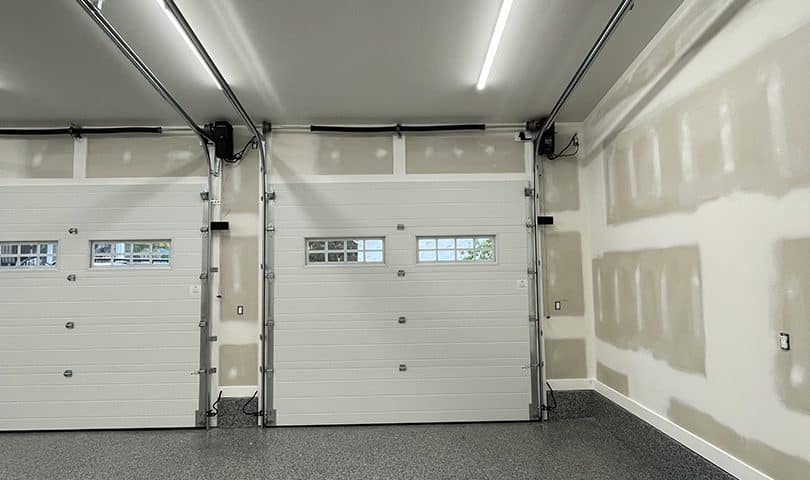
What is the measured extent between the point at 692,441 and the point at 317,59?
3.46 meters

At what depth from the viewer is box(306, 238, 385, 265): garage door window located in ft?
12.6

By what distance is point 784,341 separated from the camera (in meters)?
1.78

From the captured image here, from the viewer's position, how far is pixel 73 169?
383cm

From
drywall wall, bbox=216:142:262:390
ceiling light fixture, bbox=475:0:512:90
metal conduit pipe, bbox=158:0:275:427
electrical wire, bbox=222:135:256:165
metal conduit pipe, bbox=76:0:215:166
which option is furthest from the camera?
electrical wire, bbox=222:135:256:165

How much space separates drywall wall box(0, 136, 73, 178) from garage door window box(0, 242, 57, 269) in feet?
2.19

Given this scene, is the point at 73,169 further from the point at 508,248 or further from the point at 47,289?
the point at 508,248

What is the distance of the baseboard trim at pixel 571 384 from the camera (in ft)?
12.3

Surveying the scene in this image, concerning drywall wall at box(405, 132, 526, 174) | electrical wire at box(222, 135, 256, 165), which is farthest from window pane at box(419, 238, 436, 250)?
electrical wire at box(222, 135, 256, 165)

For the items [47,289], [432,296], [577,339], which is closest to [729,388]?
[577,339]

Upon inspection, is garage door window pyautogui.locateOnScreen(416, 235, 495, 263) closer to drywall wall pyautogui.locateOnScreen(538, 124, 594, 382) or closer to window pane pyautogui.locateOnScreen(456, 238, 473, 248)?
window pane pyautogui.locateOnScreen(456, 238, 473, 248)

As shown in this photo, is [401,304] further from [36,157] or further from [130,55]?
[36,157]

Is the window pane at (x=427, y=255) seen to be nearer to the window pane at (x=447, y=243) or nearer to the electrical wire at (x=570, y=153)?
the window pane at (x=447, y=243)

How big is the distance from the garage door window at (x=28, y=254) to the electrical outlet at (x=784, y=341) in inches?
215

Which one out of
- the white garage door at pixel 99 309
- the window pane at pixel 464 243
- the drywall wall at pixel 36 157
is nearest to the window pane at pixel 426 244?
the window pane at pixel 464 243
